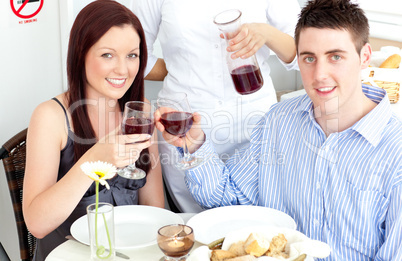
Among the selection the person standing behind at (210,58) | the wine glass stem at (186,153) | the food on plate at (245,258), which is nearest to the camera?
the food on plate at (245,258)

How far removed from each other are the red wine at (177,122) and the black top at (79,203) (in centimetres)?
34

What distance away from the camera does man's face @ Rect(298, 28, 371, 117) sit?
58.6 inches

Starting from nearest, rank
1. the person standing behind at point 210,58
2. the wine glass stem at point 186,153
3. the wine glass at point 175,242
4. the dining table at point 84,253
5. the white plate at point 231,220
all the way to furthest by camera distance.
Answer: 1. the wine glass at point 175,242
2. the dining table at point 84,253
3. the white plate at point 231,220
4. the wine glass stem at point 186,153
5. the person standing behind at point 210,58

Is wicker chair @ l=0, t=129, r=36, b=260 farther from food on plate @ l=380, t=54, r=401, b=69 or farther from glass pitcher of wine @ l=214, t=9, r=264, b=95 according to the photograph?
food on plate @ l=380, t=54, r=401, b=69

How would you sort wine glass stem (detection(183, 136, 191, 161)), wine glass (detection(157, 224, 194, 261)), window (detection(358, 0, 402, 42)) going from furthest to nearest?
window (detection(358, 0, 402, 42)) → wine glass stem (detection(183, 136, 191, 161)) → wine glass (detection(157, 224, 194, 261))

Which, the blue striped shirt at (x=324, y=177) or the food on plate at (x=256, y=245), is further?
the blue striped shirt at (x=324, y=177)

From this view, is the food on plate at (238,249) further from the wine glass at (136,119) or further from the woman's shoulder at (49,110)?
the woman's shoulder at (49,110)

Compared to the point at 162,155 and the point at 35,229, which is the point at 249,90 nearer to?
the point at 162,155

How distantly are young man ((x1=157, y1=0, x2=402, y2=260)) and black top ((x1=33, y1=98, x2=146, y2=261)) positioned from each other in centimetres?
25

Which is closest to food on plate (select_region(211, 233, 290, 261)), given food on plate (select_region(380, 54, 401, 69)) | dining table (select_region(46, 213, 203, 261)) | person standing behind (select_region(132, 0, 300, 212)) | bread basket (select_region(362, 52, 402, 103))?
dining table (select_region(46, 213, 203, 261))

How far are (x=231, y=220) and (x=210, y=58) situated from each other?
0.70 meters

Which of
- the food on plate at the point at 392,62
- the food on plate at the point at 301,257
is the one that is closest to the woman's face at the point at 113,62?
the food on plate at the point at 301,257

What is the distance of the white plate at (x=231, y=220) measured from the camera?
1459mm

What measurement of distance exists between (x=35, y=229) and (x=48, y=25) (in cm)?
104
